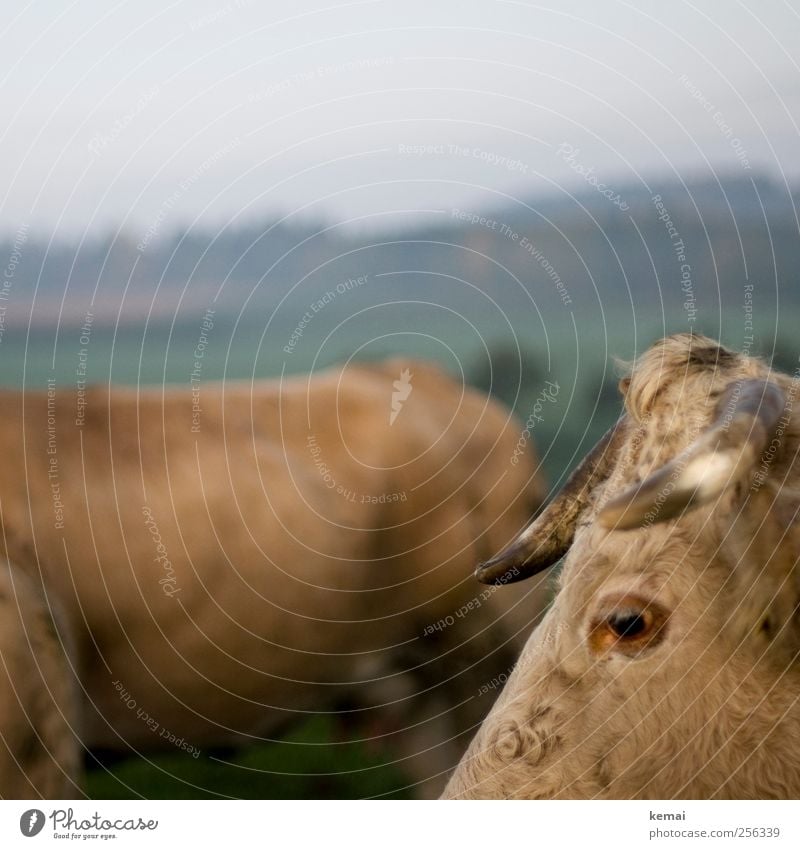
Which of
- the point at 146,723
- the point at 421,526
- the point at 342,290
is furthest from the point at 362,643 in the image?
the point at 342,290

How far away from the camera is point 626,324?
3.43 meters

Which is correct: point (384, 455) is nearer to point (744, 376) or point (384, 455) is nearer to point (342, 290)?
point (342, 290)

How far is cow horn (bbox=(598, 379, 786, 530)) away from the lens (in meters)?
2.09

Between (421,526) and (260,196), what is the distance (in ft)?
3.65

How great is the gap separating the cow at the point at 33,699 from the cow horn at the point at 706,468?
144cm

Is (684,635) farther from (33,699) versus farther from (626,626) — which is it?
(33,699)

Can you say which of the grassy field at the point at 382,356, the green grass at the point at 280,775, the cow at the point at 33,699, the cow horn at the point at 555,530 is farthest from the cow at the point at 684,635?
the green grass at the point at 280,775

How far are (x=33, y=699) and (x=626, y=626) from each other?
56.1 inches

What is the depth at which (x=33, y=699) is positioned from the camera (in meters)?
2.77

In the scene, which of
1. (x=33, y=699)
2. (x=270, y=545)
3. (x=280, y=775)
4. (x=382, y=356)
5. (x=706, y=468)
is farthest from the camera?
(x=280, y=775)

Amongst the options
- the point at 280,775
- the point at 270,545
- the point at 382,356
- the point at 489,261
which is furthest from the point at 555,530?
the point at 280,775

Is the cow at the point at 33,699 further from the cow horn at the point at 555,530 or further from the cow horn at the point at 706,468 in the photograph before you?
the cow horn at the point at 706,468

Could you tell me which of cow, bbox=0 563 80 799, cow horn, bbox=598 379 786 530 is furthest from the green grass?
cow horn, bbox=598 379 786 530

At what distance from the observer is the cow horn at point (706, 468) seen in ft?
6.85
